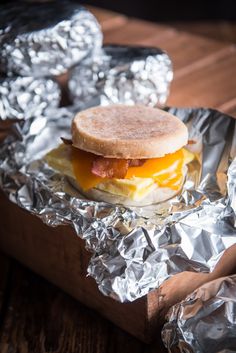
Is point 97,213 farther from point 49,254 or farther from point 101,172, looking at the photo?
point 49,254

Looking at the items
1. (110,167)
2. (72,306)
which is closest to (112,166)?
(110,167)

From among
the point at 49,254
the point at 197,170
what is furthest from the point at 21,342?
the point at 197,170

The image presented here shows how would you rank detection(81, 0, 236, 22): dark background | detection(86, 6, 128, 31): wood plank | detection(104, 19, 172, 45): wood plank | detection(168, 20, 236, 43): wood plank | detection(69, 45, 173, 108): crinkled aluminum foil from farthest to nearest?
detection(81, 0, 236, 22): dark background → detection(168, 20, 236, 43): wood plank → detection(86, 6, 128, 31): wood plank → detection(104, 19, 172, 45): wood plank → detection(69, 45, 173, 108): crinkled aluminum foil

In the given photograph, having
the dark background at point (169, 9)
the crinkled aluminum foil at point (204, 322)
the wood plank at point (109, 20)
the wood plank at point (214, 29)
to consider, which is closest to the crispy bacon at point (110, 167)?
the crinkled aluminum foil at point (204, 322)

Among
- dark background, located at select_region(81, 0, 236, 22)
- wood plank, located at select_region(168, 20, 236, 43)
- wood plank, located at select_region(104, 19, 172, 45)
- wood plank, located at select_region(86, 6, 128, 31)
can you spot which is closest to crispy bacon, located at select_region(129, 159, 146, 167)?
wood plank, located at select_region(104, 19, 172, 45)

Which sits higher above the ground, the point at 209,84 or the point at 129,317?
the point at 209,84

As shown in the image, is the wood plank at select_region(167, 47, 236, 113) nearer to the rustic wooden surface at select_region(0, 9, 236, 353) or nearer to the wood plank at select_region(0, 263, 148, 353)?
the rustic wooden surface at select_region(0, 9, 236, 353)
